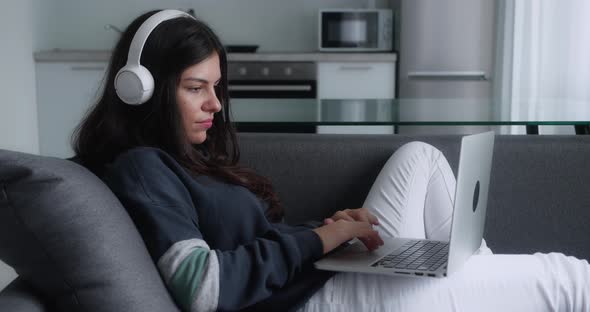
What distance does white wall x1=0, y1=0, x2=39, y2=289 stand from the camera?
4.15 metres

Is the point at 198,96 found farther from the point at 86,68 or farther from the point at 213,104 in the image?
the point at 86,68

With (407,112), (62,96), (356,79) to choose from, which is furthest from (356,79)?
(407,112)

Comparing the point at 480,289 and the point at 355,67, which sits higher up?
the point at 355,67

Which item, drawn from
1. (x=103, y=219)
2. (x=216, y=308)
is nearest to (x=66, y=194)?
(x=103, y=219)

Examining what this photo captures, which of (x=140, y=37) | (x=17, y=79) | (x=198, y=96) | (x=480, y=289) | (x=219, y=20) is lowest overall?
(x=480, y=289)

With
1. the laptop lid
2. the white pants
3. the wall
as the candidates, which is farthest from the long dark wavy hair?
the wall

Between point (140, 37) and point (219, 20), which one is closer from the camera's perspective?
point (140, 37)

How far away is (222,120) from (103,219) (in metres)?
0.57

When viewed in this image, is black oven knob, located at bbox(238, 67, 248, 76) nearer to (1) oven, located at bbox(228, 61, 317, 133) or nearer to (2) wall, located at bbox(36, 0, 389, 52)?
(1) oven, located at bbox(228, 61, 317, 133)

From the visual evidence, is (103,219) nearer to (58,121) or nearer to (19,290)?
(19,290)

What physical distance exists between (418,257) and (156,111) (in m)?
0.57

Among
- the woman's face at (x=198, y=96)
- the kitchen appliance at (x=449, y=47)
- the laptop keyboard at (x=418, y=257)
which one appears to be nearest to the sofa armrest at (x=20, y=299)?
the woman's face at (x=198, y=96)

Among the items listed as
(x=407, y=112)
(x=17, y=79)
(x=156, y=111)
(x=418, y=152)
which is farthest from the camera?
(x=17, y=79)

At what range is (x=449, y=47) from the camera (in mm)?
4309
